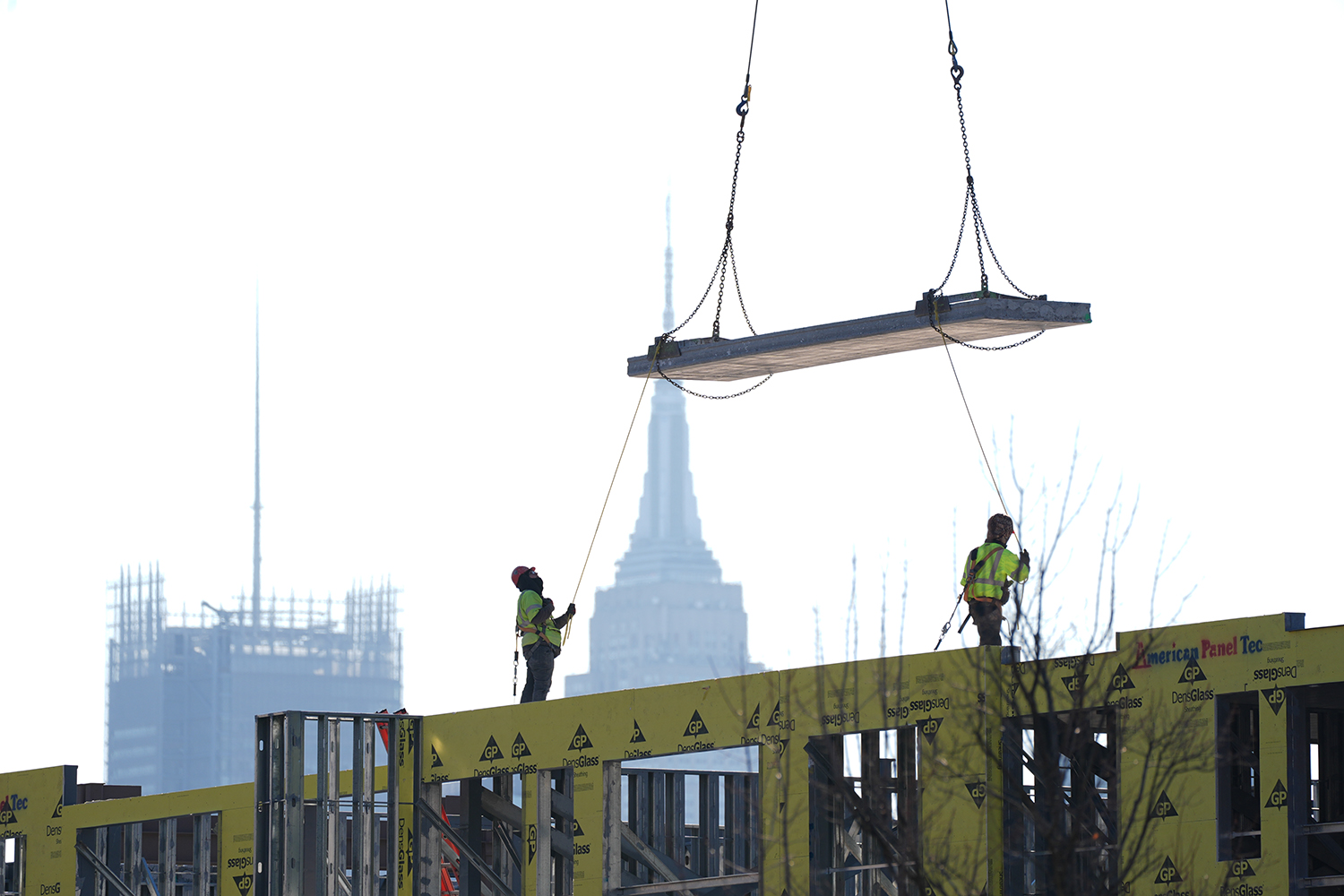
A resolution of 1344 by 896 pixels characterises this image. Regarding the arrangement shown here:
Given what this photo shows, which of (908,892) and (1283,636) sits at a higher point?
(1283,636)

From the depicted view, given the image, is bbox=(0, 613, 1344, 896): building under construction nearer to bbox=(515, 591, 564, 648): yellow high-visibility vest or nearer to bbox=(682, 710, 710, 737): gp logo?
bbox=(682, 710, 710, 737): gp logo

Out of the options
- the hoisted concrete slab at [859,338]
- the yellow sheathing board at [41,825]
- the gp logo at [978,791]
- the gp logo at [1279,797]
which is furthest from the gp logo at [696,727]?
the yellow sheathing board at [41,825]

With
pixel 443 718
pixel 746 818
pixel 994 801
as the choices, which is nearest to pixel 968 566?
pixel 994 801

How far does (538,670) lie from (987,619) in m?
7.62

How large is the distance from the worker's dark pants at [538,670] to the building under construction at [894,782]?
1178 mm

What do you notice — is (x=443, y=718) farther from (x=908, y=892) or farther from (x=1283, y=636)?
(x=1283, y=636)

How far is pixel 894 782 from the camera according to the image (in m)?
25.4

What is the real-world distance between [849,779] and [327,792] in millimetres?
6195

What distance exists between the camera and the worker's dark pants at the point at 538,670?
1107 inches

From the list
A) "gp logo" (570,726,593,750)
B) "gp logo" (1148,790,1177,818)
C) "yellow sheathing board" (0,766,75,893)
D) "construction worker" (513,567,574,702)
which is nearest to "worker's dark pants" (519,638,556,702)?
"construction worker" (513,567,574,702)

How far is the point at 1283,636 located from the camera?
18.9 meters

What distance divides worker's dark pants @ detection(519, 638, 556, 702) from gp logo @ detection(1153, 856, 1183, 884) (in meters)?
10.2

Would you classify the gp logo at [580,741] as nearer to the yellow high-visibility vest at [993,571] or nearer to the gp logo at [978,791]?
the yellow high-visibility vest at [993,571]

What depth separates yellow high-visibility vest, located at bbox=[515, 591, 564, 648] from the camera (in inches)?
1107
